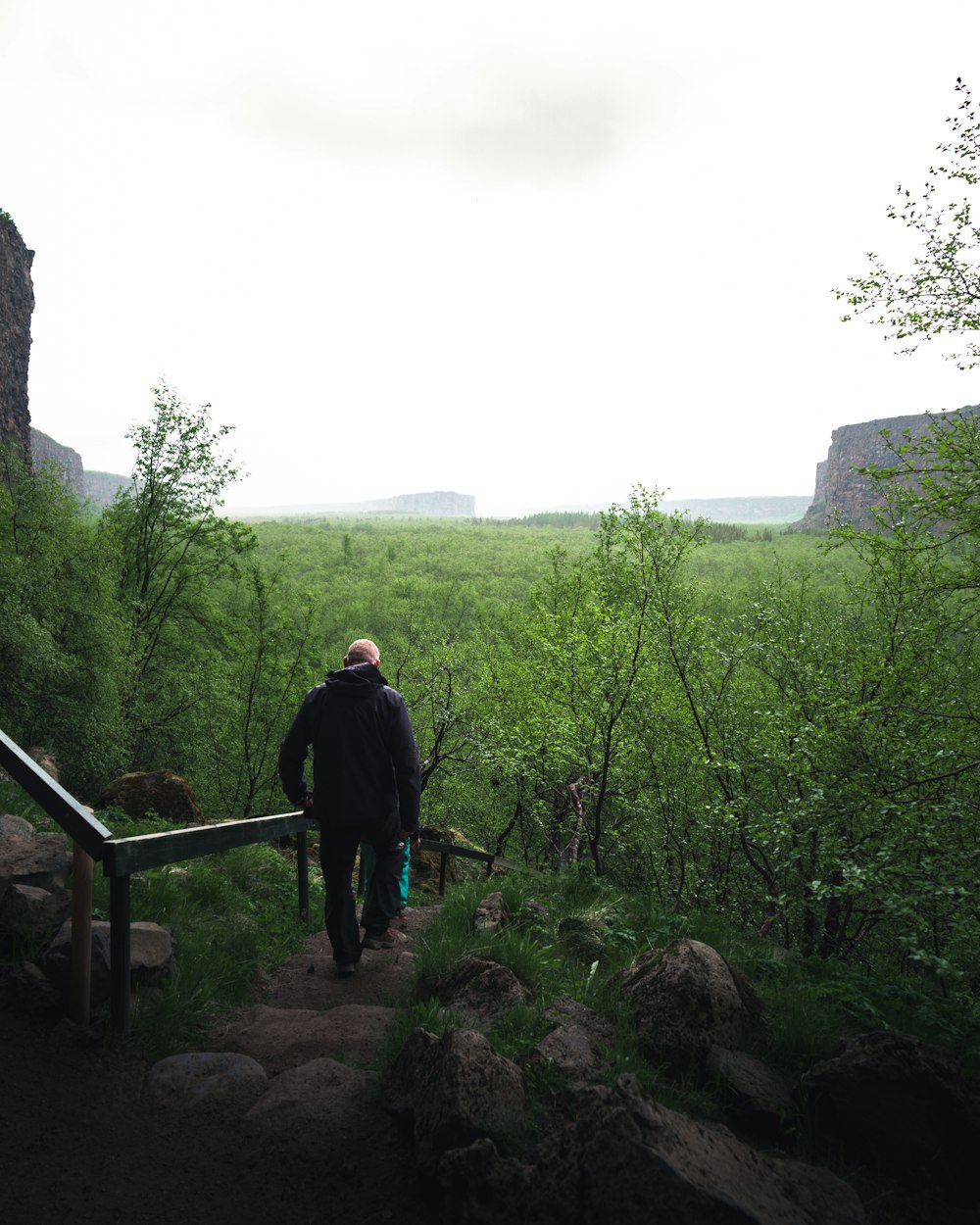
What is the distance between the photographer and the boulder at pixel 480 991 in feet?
11.7

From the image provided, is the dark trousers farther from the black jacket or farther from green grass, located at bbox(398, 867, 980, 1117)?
green grass, located at bbox(398, 867, 980, 1117)

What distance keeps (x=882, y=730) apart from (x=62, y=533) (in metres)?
20.8

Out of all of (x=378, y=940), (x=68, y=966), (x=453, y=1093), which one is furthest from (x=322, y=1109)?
(x=378, y=940)

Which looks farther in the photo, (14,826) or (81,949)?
(14,826)

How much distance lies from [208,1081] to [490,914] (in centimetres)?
259

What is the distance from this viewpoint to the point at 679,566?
480 inches

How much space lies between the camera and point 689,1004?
3.57 meters

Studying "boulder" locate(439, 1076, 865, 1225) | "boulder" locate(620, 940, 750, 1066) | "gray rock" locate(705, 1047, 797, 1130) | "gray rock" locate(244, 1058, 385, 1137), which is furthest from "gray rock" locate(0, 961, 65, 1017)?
"gray rock" locate(705, 1047, 797, 1130)

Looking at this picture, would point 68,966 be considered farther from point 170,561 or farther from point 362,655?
point 170,561

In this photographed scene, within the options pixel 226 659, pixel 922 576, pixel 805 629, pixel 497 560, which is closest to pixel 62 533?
pixel 226 659

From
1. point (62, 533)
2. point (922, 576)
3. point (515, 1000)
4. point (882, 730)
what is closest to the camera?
point (515, 1000)

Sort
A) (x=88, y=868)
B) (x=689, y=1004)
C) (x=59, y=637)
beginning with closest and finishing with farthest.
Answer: (x=88, y=868) → (x=689, y=1004) → (x=59, y=637)

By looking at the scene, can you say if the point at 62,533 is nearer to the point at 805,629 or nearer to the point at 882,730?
the point at 805,629

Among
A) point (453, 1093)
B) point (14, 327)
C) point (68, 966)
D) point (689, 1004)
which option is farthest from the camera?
point (14, 327)
